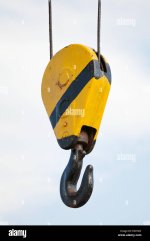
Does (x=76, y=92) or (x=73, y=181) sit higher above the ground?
(x=76, y=92)

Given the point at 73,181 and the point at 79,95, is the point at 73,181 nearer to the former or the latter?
the point at 73,181

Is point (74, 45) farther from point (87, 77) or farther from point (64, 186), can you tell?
point (64, 186)

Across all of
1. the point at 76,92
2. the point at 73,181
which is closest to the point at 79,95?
the point at 76,92

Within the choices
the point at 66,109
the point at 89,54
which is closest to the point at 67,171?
the point at 66,109

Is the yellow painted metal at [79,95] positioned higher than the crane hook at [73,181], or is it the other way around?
the yellow painted metal at [79,95]

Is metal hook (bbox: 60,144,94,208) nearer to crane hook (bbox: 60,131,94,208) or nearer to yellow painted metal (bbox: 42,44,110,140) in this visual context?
crane hook (bbox: 60,131,94,208)

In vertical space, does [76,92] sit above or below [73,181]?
above

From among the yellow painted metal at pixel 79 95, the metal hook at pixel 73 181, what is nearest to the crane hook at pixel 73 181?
the metal hook at pixel 73 181

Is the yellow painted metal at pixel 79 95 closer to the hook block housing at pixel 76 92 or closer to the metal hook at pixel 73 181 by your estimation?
the hook block housing at pixel 76 92

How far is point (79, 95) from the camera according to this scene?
176 inches

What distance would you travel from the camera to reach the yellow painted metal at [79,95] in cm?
445

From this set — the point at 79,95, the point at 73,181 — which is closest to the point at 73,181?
the point at 73,181

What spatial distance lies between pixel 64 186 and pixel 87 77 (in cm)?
69

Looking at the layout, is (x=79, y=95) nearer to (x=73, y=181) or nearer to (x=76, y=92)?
(x=76, y=92)
